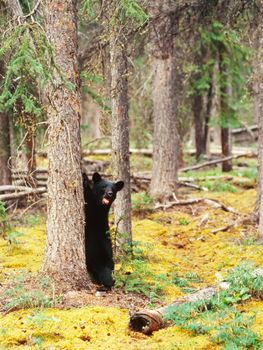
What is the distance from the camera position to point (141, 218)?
→ 15.9 m

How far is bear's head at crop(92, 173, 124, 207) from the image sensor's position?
30.3 feet

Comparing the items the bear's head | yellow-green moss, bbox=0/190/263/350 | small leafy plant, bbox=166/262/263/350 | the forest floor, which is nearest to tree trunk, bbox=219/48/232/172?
yellow-green moss, bbox=0/190/263/350

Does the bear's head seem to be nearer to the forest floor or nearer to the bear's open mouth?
the bear's open mouth

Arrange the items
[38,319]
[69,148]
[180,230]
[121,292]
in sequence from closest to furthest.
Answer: [38,319]
[69,148]
[121,292]
[180,230]

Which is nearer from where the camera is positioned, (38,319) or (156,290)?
(38,319)

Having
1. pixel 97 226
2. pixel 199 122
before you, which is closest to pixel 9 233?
pixel 97 226

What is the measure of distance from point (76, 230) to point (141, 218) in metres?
7.78

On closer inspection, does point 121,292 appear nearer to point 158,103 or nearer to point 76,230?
point 76,230

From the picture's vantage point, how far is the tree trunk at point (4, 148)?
15.2 meters

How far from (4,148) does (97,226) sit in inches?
273

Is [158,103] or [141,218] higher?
[158,103]

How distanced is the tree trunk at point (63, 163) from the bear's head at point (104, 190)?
3.21ft

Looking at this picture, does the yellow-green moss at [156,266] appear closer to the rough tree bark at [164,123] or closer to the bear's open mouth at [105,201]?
the rough tree bark at [164,123]

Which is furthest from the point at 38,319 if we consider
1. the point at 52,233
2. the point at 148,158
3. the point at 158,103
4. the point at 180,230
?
the point at 148,158
